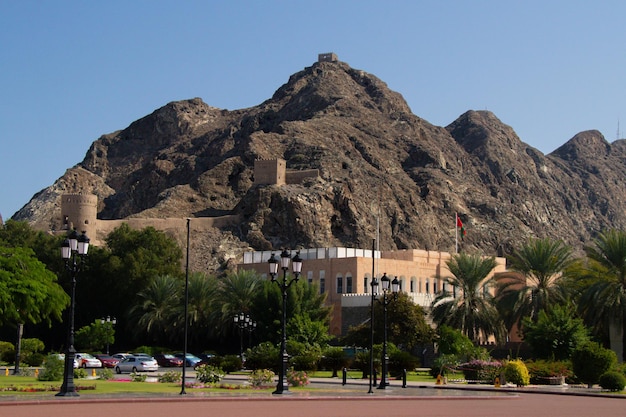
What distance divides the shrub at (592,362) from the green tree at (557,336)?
5413mm

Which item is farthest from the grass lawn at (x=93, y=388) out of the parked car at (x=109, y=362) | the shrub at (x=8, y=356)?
the shrub at (x=8, y=356)

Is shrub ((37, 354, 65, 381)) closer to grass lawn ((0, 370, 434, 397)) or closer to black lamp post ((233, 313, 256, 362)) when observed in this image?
Result: grass lawn ((0, 370, 434, 397))

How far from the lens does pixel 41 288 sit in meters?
41.1

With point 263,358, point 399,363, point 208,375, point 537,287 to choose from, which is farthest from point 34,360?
point 537,287

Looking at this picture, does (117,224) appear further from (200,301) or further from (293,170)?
(200,301)

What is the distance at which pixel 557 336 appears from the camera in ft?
156

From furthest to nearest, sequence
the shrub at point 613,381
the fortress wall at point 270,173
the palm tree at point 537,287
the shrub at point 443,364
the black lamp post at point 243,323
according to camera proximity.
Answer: the fortress wall at point 270,173
the black lamp post at point 243,323
the palm tree at point 537,287
the shrub at point 443,364
the shrub at point 613,381

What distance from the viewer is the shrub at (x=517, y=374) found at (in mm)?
40594

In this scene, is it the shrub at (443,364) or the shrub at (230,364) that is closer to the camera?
the shrub at (443,364)

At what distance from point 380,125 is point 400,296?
11165 centimetres

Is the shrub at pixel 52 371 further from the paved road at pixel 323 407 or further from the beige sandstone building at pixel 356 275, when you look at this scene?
the beige sandstone building at pixel 356 275

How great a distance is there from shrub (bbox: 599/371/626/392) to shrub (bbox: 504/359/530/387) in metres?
4.33

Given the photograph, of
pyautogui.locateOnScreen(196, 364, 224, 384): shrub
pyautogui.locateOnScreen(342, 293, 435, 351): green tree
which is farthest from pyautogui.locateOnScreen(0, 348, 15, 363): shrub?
pyautogui.locateOnScreen(196, 364, 224, 384): shrub

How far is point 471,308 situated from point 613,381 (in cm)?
2098
